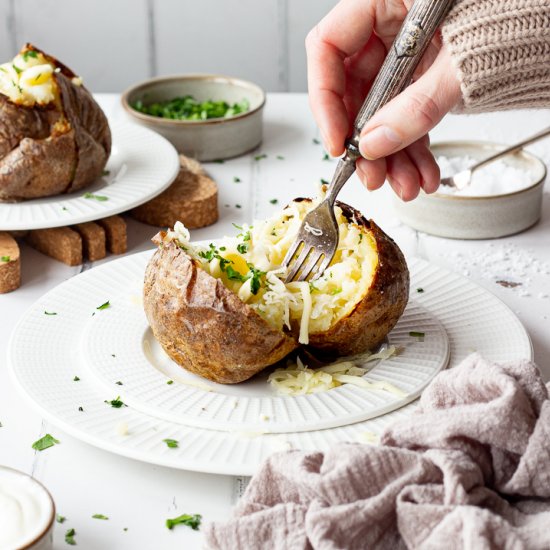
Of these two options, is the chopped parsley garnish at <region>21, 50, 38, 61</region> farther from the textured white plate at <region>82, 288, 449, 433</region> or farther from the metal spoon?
the metal spoon

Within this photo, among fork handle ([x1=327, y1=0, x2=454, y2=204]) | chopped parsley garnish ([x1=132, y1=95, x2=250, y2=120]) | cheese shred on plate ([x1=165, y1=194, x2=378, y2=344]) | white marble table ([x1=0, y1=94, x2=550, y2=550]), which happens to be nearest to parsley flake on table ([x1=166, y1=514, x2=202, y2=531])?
white marble table ([x1=0, y1=94, x2=550, y2=550])

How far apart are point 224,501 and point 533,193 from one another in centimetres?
135

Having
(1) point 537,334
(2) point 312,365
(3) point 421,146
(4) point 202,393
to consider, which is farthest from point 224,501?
(3) point 421,146

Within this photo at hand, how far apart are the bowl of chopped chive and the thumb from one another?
131cm

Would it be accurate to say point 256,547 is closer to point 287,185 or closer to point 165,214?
point 165,214

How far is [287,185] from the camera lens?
2.84 meters

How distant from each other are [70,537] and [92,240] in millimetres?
1109

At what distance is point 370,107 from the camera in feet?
6.01

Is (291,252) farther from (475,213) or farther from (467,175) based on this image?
(467,175)

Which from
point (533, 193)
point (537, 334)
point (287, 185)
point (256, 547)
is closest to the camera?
point (256, 547)

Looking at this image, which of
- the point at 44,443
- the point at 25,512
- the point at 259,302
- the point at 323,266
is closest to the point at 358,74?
the point at 323,266

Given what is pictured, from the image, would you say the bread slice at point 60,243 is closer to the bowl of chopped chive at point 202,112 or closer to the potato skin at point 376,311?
the bowl of chopped chive at point 202,112

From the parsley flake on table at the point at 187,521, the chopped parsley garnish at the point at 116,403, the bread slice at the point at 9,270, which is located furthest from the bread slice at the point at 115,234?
the parsley flake on table at the point at 187,521

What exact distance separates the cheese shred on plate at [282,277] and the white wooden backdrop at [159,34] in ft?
10.9
